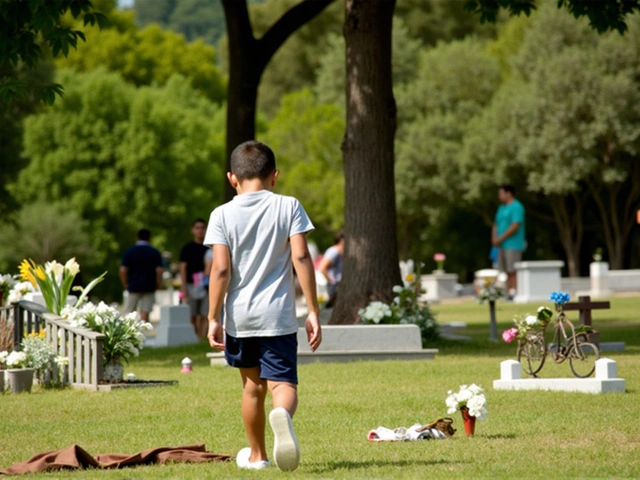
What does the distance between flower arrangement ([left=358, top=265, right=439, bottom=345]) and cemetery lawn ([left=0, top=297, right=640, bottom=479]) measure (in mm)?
1377

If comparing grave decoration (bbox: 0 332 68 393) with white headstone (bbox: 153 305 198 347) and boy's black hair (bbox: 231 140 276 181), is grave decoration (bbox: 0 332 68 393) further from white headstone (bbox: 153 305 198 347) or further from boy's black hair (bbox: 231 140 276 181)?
white headstone (bbox: 153 305 198 347)

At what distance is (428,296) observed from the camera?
45.3 metres

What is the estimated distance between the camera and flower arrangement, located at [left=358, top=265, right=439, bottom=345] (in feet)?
54.1

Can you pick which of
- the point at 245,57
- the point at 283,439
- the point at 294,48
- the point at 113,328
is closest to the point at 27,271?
the point at 113,328

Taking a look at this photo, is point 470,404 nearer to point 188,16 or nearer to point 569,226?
point 569,226

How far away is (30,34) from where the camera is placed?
16219mm

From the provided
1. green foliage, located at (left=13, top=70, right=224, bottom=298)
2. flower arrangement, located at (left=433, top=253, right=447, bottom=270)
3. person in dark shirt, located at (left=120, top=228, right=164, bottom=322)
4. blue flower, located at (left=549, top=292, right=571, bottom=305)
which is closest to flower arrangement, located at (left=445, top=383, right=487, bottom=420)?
blue flower, located at (left=549, top=292, right=571, bottom=305)

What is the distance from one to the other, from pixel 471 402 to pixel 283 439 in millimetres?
2167

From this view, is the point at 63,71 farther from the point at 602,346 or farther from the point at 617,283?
the point at 602,346

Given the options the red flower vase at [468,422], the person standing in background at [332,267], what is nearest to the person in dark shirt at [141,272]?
the person standing in background at [332,267]

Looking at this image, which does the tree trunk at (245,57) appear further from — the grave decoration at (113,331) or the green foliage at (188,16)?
the green foliage at (188,16)

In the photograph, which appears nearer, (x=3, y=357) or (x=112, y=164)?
(x=3, y=357)

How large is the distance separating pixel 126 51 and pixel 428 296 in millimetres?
29959

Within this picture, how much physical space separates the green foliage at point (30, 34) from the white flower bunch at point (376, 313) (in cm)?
490
